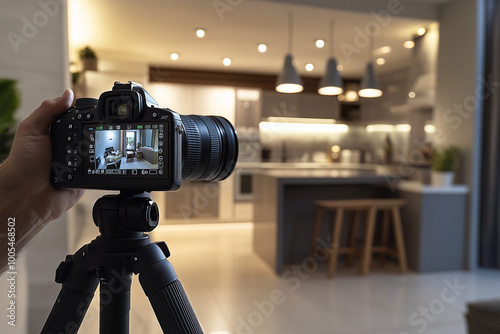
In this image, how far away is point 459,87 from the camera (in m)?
3.46

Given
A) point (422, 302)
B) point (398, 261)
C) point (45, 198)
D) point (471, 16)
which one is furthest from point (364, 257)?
point (45, 198)

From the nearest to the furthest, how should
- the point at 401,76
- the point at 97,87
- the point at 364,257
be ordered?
the point at 364,257, the point at 97,87, the point at 401,76

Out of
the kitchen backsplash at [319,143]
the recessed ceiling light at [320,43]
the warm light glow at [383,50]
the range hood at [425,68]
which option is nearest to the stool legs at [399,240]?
the range hood at [425,68]

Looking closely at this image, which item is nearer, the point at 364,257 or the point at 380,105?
the point at 364,257

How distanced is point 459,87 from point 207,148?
3.48 metres

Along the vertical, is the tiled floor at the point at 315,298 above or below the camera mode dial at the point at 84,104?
below

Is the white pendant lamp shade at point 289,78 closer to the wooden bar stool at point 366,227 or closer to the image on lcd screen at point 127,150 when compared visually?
the wooden bar stool at point 366,227

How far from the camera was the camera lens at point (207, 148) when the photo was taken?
25.1 inches

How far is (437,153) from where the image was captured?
349cm

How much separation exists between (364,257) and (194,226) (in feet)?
9.36

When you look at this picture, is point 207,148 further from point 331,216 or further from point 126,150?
point 331,216

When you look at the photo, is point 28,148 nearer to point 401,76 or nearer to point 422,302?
point 422,302

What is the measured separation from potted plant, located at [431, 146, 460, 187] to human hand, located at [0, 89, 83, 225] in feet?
11.0

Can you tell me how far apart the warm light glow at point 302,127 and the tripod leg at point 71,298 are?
5507mm
